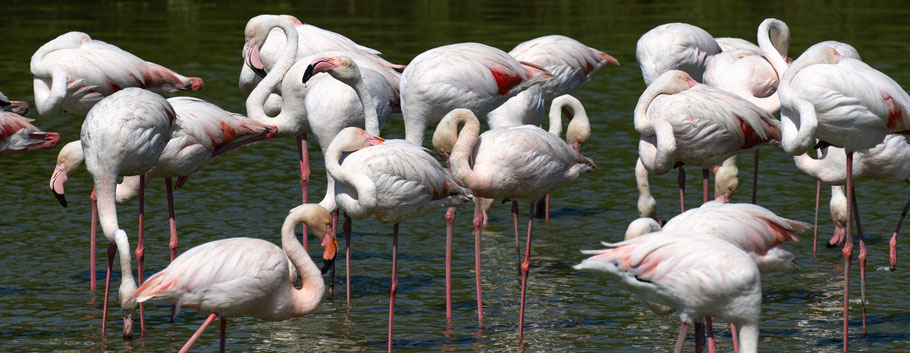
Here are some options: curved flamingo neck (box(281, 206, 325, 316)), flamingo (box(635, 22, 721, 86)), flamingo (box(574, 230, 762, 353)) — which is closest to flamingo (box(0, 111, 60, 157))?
curved flamingo neck (box(281, 206, 325, 316))

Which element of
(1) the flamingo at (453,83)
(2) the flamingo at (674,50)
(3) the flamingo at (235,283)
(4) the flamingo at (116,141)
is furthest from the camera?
(2) the flamingo at (674,50)

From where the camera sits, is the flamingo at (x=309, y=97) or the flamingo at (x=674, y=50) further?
the flamingo at (x=674, y=50)

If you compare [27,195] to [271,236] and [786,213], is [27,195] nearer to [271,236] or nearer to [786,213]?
[271,236]

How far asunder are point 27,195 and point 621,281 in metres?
5.61

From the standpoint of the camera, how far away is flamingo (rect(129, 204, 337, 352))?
5621 millimetres

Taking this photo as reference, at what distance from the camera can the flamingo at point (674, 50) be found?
31.0 ft

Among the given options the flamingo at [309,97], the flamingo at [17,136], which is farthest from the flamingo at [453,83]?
the flamingo at [17,136]

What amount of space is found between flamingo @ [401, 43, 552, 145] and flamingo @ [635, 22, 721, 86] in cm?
182

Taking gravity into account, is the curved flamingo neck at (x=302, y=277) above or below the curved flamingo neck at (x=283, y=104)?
below

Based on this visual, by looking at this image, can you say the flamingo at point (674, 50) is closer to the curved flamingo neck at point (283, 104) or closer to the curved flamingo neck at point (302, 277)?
the curved flamingo neck at point (283, 104)

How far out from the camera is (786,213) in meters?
8.88

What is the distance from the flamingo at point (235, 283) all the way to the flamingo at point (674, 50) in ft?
14.2

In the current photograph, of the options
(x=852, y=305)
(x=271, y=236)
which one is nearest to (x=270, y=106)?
(x=271, y=236)

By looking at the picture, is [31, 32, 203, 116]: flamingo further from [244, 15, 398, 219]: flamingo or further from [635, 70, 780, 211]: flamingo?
[635, 70, 780, 211]: flamingo
